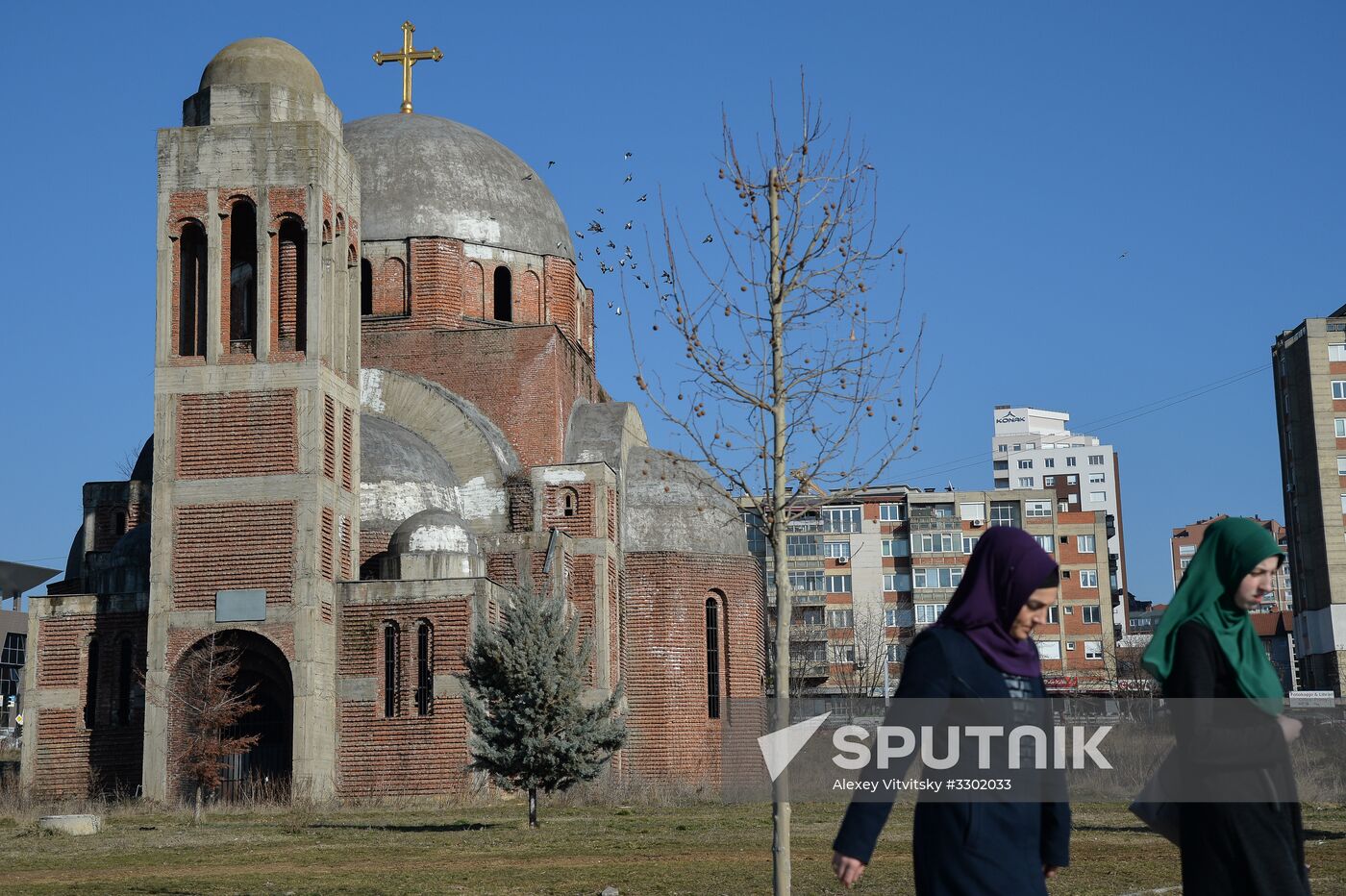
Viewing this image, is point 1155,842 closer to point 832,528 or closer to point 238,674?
point 238,674

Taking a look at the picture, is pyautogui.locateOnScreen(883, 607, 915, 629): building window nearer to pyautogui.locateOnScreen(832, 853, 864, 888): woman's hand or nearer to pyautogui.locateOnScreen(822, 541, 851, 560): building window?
pyautogui.locateOnScreen(822, 541, 851, 560): building window

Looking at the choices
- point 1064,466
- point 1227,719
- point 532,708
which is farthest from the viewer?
point 1064,466

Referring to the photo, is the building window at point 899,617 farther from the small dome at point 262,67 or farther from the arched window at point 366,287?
the small dome at point 262,67

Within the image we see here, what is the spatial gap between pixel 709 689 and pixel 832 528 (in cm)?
4565

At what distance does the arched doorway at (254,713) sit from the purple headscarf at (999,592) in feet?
80.0

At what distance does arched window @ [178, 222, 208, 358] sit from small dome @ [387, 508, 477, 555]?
5115 millimetres

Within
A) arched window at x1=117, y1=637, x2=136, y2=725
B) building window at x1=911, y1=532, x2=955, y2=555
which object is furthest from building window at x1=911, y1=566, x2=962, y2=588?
arched window at x1=117, y1=637, x2=136, y2=725

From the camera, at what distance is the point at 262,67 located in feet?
→ 105

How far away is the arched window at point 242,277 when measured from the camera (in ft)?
103

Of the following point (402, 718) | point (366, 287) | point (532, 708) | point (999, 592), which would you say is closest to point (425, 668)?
point (402, 718)

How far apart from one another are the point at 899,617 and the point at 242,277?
166ft

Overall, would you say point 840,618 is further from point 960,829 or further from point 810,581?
point 960,829

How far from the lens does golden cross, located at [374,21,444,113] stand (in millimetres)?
44094

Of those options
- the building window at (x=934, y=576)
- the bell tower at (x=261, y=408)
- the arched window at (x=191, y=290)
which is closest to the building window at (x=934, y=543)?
the building window at (x=934, y=576)
